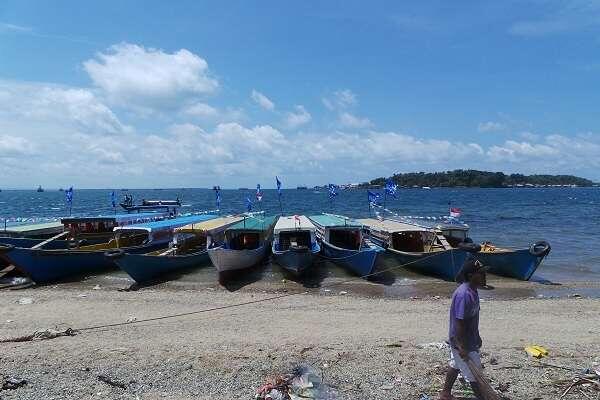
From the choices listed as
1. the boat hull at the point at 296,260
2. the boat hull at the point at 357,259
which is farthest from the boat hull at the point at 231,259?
the boat hull at the point at 357,259

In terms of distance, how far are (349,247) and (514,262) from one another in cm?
751

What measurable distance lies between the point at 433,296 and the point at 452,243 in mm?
7031

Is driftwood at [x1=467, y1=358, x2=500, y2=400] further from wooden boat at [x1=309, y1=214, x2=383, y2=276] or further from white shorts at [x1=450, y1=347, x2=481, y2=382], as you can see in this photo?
wooden boat at [x1=309, y1=214, x2=383, y2=276]

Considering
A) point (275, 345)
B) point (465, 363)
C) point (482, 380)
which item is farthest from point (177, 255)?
point (482, 380)

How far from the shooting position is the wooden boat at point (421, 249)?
827 inches

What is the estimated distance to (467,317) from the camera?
7.06 metres

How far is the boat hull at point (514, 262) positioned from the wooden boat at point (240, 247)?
9739 mm

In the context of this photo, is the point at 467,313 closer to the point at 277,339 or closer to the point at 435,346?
the point at 435,346

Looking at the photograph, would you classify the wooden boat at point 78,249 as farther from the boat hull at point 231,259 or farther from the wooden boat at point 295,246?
the wooden boat at point 295,246

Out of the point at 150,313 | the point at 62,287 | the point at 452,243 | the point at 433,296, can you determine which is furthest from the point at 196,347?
the point at 452,243

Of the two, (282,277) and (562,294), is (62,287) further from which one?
A: (562,294)

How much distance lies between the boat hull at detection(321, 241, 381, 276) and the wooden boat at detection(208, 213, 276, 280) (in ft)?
11.6

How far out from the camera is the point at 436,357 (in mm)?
10203

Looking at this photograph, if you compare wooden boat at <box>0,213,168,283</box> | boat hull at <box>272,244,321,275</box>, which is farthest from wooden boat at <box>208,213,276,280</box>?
wooden boat at <box>0,213,168,283</box>
